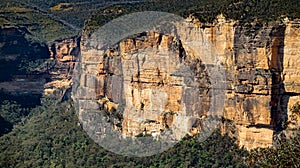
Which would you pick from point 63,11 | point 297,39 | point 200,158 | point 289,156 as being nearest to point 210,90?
point 200,158

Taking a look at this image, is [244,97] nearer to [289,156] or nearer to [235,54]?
[235,54]

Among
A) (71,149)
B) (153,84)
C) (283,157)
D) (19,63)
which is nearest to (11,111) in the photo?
(19,63)

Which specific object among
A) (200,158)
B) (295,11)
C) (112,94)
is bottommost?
(200,158)

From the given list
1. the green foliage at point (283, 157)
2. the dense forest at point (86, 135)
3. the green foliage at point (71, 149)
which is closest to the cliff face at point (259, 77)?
the dense forest at point (86, 135)

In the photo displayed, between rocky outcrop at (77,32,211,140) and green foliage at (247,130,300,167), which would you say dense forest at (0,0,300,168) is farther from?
rocky outcrop at (77,32,211,140)

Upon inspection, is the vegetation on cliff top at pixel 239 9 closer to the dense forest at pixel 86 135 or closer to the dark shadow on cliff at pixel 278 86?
the dense forest at pixel 86 135

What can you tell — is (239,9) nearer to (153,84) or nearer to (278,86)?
(278,86)
